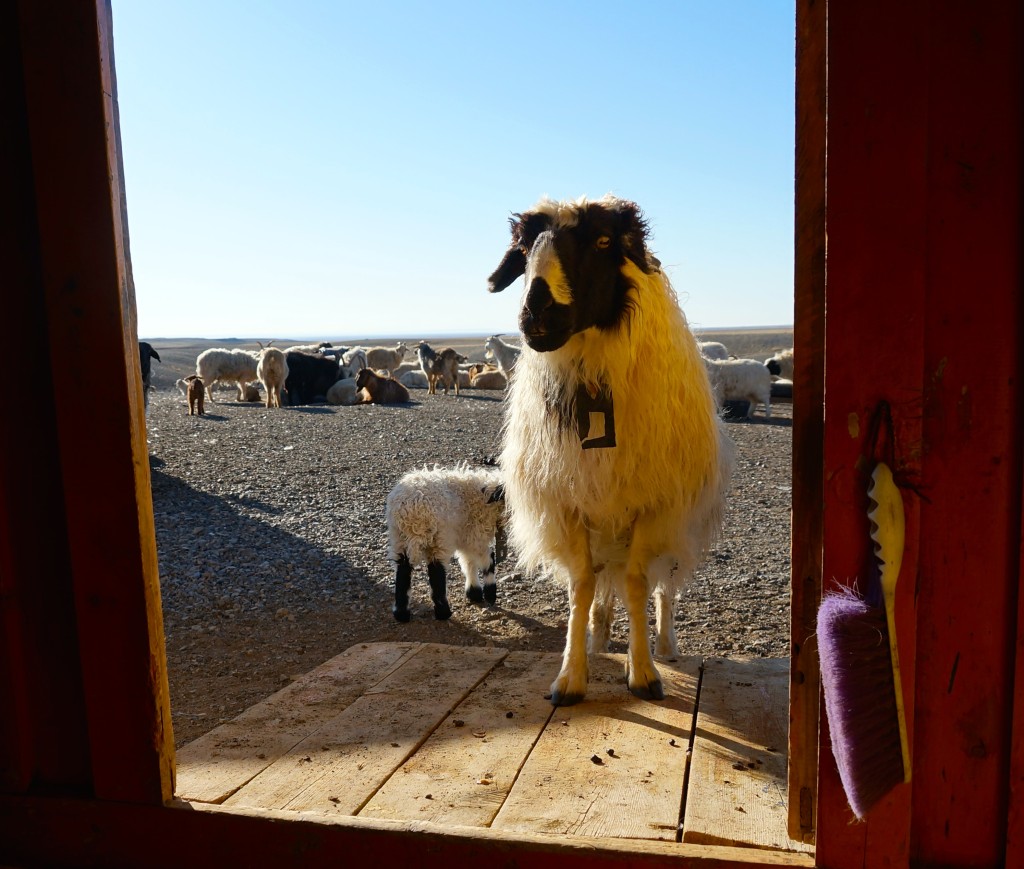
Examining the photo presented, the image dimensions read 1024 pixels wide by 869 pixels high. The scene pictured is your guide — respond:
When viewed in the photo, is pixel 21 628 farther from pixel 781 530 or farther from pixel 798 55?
pixel 781 530

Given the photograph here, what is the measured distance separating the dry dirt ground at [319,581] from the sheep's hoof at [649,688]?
3.77 feet

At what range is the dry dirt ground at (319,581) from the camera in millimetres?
5758

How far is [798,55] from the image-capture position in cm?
210

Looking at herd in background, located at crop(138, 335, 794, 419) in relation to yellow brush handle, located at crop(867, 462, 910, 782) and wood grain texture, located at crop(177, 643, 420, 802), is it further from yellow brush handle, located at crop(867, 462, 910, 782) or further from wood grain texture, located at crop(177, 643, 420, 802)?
yellow brush handle, located at crop(867, 462, 910, 782)

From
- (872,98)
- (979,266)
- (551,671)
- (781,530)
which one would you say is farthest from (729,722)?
(781,530)

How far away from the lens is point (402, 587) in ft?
21.1

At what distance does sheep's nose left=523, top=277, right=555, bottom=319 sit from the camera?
360cm

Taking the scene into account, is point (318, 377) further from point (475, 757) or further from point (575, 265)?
point (475, 757)

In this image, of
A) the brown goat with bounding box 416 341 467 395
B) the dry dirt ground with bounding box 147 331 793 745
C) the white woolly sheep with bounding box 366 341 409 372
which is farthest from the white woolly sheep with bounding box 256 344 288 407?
the dry dirt ground with bounding box 147 331 793 745

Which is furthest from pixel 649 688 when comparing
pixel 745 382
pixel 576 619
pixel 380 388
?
pixel 380 388

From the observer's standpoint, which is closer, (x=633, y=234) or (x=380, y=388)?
(x=633, y=234)

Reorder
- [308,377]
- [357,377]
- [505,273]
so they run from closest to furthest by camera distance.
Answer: [505,273]
[357,377]
[308,377]

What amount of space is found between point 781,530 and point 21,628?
7611 mm

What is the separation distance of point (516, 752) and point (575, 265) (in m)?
2.01
